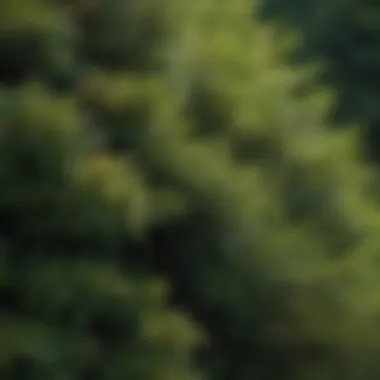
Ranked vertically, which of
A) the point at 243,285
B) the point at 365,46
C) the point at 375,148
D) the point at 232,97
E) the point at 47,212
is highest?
the point at 365,46

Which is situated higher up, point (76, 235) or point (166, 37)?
point (166, 37)

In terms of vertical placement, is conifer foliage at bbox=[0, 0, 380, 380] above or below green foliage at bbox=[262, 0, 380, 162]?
below

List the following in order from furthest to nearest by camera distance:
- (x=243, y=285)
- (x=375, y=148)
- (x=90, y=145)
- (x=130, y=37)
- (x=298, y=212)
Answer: (x=375, y=148) → (x=298, y=212) → (x=243, y=285) → (x=130, y=37) → (x=90, y=145)

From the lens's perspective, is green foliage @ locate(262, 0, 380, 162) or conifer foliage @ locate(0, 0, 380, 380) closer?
conifer foliage @ locate(0, 0, 380, 380)

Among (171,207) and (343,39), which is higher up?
(343,39)

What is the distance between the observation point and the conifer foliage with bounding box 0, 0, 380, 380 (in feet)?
9.95

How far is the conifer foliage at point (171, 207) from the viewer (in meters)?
3.03

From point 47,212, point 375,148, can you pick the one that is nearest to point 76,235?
point 47,212

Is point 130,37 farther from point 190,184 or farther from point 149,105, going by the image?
point 190,184

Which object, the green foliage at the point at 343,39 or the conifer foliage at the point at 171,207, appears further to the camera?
the green foliage at the point at 343,39

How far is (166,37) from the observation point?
3.30m

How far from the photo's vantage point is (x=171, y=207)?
10.8 ft

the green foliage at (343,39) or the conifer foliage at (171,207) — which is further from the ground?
the green foliage at (343,39)

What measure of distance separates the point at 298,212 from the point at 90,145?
1.05m
